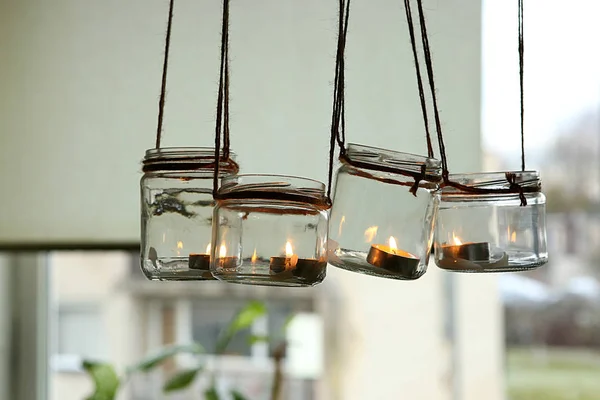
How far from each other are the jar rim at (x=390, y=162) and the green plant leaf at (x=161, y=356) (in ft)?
3.10

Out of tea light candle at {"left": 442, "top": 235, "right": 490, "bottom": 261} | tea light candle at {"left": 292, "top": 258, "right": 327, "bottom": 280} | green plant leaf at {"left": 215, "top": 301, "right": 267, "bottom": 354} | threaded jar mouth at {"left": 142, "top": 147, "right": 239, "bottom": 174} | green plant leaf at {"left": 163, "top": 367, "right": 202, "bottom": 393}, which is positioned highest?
threaded jar mouth at {"left": 142, "top": 147, "right": 239, "bottom": 174}

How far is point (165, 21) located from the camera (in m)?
1.49

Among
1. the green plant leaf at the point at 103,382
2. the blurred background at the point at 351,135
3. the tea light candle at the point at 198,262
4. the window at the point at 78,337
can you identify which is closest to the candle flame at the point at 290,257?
the tea light candle at the point at 198,262

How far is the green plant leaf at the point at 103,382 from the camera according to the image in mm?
1442

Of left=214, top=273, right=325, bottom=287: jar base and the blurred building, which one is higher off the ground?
left=214, top=273, right=325, bottom=287: jar base

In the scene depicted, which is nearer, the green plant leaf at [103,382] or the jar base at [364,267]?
the jar base at [364,267]

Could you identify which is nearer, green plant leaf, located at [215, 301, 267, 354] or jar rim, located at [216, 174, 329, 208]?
jar rim, located at [216, 174, 329, 208]

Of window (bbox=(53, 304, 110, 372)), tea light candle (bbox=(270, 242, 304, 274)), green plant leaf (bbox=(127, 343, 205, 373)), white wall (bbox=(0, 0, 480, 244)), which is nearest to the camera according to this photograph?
tea light candle (bbox=(270, 242, 304, 274))

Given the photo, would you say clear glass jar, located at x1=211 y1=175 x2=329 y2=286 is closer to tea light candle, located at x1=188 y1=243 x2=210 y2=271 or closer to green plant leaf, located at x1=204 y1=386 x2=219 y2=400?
tea light candle, located at x1=188 y1=243 x2=210 y2=271

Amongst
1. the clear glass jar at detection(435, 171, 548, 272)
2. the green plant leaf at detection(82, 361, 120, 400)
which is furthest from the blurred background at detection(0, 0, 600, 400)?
the clear glass jar at detection(435, 171, 548, 272)

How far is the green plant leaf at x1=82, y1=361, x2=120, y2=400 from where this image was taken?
1.44m

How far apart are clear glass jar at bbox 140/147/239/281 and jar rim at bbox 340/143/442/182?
0.44 feet

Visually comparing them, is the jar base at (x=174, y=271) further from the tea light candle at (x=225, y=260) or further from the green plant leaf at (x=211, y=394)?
the green plant leaf at (x=211, y=394)

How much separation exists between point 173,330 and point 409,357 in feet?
1.73
